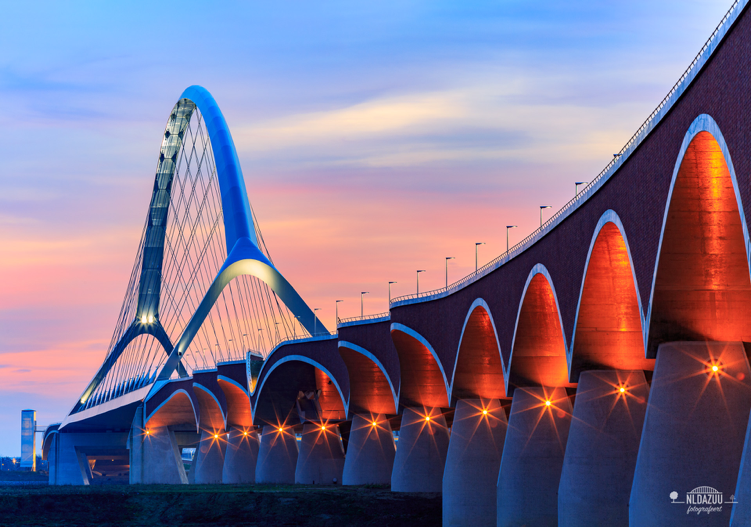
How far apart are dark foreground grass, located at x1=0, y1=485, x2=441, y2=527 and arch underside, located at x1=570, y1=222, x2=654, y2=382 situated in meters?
25.7

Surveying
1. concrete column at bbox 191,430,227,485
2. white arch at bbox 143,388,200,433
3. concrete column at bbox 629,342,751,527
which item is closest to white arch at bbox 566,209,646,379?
concrete column at bbox 629,342,751,527

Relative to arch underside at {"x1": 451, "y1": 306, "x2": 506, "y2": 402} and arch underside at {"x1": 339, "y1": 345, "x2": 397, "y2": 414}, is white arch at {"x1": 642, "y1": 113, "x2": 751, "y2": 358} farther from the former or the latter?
arch underside at {"x1": 339, "y1": 345, "x2": 397, "y2": 414}

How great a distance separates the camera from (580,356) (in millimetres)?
43844

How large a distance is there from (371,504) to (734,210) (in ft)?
147

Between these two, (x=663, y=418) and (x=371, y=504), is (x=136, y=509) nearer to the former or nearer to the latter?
(x=371, y=504)

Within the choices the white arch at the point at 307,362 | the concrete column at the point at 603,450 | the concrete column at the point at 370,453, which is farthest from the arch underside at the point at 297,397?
the concrete column at the point at 603,450

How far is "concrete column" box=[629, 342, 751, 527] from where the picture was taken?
31.0 m

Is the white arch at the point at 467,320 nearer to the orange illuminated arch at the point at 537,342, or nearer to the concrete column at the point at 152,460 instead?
the orange illuminated arch at the point at 537,342

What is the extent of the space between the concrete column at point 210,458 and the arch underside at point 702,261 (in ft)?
341

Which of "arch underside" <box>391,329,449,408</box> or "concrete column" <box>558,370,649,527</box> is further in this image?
"arch underside" <box>391,329,449,408</box>

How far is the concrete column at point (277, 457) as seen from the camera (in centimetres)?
11356

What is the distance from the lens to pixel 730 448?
30875 mm

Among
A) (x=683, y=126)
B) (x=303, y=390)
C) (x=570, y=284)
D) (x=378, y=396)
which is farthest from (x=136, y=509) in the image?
(x=683, y=126)

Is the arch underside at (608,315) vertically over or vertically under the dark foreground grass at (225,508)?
over
